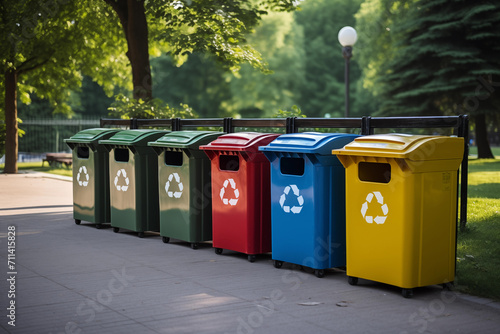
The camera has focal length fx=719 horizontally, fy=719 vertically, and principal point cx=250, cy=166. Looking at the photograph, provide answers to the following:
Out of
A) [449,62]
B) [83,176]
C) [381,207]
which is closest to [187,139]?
[83,176]

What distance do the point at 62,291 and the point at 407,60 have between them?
76.6 ft

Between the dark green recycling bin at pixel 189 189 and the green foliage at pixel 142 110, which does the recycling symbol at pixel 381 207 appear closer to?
the dark green recycling bin at pixel 189 189

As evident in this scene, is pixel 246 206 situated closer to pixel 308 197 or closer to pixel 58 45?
pixel 308 197

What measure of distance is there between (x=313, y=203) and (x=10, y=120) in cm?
1703

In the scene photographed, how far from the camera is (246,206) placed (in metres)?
7.23

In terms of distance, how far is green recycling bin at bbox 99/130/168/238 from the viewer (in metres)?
8.91

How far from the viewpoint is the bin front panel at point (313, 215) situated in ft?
21.2

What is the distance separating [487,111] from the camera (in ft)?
86.0

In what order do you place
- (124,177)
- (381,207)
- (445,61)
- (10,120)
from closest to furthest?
(381,207) → (124,177) → (10,120) → (445,61)

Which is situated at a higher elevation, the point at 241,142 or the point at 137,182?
the point at 241,142

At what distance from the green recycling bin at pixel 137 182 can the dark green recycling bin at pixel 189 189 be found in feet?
1.88

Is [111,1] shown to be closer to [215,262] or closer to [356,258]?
[215,262]

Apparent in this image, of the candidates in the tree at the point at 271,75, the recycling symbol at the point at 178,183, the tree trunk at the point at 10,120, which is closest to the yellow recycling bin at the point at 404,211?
the recycling symbol at the point at 178,183

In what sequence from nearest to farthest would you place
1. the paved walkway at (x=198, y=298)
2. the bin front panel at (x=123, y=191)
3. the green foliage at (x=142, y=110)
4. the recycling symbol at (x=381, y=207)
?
the paved walkway at (x=198, y=298) < the recycling symbol at (x=381, y=207) < the bin front panel at (x=123, y=191) < the green foliage at (x=142, y=110)
